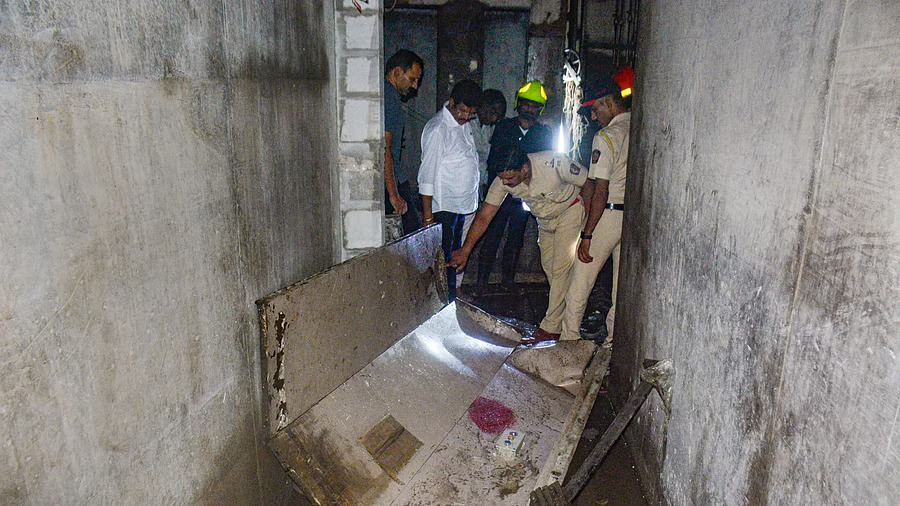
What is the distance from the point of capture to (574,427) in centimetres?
282

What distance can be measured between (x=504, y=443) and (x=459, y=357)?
2.51 feet

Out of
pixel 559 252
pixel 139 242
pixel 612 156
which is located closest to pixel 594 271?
pixel 559 252

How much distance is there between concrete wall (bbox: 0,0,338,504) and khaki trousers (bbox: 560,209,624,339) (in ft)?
7.96

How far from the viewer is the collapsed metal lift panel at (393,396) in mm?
2514

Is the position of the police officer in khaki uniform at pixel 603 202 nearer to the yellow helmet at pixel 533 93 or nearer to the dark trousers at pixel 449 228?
the dark trousers at pixel 449 228

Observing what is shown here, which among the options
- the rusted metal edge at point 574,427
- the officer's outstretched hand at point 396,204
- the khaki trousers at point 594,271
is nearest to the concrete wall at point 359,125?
the officer's outstretched hand at point 396,204

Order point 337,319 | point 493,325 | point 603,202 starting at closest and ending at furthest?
point 337,319 < point 493,325 < point 603,202

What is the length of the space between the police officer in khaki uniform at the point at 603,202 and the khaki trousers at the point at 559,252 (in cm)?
21

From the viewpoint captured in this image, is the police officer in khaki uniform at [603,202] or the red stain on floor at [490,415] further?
the police officer in khaki uniform at [603,202]

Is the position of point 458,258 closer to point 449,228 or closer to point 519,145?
point 449,228

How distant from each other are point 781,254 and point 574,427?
1.49 m

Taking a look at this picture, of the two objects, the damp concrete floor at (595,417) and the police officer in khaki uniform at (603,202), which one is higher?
the police officer in khaki uniform at (603,202)

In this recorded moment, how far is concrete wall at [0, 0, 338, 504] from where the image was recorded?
1341 millimetres

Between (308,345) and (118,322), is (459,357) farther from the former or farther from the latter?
(118,322)
